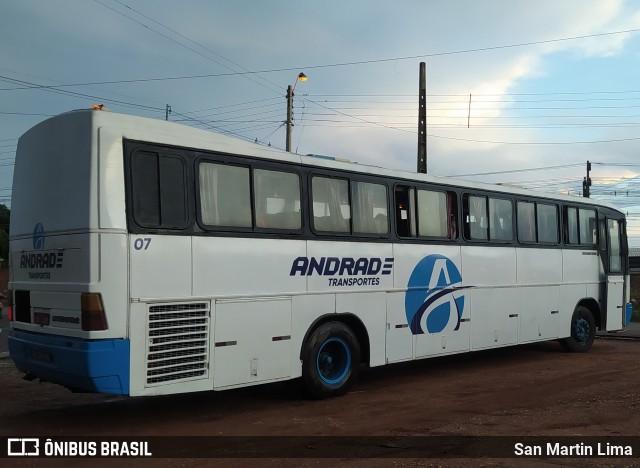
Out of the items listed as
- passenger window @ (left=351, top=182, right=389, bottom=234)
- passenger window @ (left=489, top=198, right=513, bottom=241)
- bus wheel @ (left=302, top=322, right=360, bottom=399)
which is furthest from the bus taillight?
passenger window @ (left=489, top=198, right=513, bottom=241)

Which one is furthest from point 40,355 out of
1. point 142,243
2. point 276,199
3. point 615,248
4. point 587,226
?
point 615,248

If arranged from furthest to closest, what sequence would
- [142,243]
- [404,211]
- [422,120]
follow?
[422,120] < [404,211] < [142,243]

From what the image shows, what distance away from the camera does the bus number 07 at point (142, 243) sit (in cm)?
661

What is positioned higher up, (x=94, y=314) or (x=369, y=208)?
(x=369, y=208)

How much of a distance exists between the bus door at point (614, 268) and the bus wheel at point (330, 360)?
795 centimetres

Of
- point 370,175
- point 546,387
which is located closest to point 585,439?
point 546,387

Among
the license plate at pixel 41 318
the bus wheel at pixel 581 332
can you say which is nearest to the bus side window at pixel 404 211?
the license plate at pixel 41 318

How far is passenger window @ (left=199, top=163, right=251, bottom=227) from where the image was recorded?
736 cm

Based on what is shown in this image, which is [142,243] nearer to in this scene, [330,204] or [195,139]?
[195,139]

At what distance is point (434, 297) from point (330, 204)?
8.76 ft

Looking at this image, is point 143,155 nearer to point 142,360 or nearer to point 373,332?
point 142,360

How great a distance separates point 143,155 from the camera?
6832mm

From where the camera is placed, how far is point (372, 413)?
7762mm

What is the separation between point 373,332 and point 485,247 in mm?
3255
